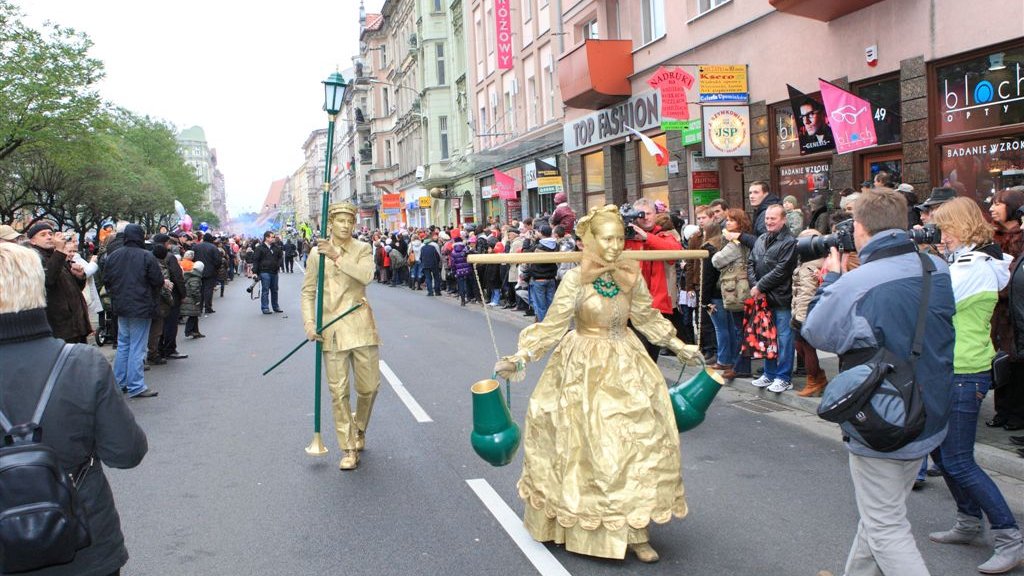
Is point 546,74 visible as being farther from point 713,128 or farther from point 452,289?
point 713,128

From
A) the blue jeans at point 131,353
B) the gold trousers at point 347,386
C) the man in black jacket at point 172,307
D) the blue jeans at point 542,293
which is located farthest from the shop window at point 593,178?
the gold trousers at point 347,386

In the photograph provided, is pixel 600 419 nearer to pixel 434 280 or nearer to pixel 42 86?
pixel 434 280

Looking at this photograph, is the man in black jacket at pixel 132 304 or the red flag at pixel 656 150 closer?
the man in black jacket at pixel 132 304

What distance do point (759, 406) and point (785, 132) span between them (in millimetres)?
7954

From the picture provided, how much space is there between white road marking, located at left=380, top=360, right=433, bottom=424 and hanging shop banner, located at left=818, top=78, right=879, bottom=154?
268 inches

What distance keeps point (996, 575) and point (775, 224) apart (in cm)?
442

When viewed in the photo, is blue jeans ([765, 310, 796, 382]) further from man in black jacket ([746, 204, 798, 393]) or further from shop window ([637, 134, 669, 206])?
shop window ([637, 134, 669, 206])

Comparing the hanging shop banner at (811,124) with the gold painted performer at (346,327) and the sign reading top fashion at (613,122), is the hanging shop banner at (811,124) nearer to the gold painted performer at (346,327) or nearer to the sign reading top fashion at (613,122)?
the sign reading top fashion at (613,122)

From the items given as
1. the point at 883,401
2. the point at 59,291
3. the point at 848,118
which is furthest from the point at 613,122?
the point at 883,401

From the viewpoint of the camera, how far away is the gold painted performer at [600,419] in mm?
4355

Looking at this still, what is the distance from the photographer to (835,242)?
14.4 feet

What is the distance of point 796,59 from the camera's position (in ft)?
46.4

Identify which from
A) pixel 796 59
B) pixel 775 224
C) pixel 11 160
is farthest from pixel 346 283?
pixel 11 160

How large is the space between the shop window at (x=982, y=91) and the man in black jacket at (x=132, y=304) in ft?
33.9
